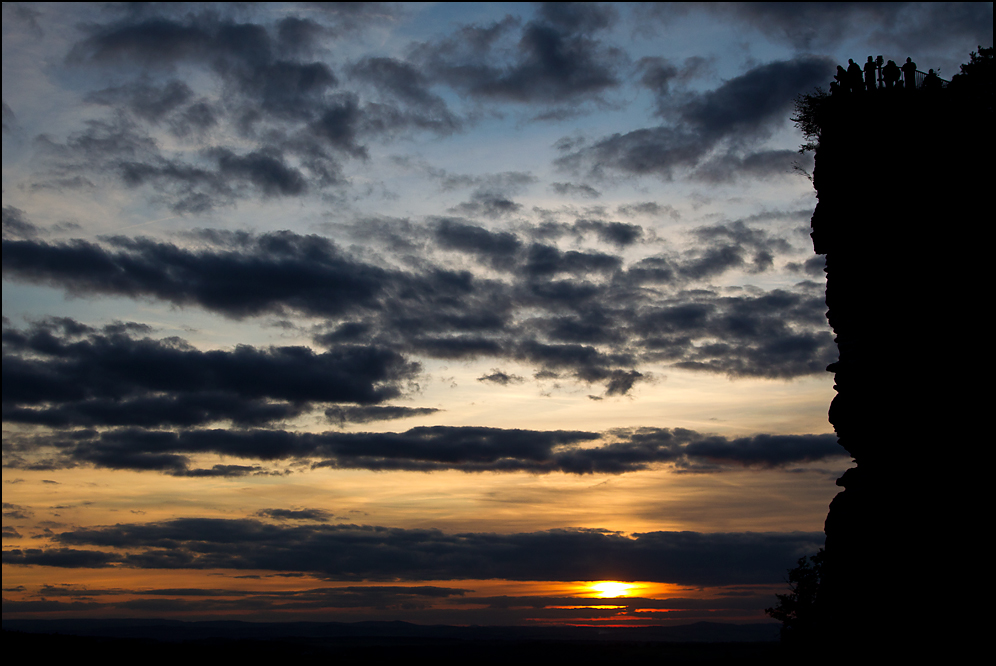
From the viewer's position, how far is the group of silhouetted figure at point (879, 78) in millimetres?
28750

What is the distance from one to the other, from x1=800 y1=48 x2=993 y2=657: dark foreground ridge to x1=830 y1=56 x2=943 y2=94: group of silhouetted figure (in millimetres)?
314

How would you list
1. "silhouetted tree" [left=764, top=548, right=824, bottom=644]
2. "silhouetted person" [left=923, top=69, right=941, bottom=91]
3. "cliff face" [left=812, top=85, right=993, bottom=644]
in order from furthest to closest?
"silhouetted tree" [left=764, top=548, right=824, bottom=644] → "silhouetted person" [left=923, top=69, right=941, bottom=91] → "cliff face" [left=812, top=85, right=993, bottom=644]

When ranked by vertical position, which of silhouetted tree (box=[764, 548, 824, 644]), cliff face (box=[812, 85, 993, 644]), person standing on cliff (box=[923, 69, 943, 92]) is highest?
person standing on cliff (box=[923, 69, 943, 92])

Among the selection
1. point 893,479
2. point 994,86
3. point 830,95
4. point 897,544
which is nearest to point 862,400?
point 893,479

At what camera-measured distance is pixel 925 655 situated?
24234 millimetres

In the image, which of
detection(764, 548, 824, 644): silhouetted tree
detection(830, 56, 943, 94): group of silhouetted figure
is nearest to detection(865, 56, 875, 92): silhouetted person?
detection(830, 56, 943, 94): group of silhouetted figure

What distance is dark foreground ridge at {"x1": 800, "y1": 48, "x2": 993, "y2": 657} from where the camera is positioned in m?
25.2

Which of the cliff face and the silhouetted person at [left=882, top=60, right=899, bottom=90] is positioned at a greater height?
the silhouetted person at [left=882, top=60, right=899, bottom=90]

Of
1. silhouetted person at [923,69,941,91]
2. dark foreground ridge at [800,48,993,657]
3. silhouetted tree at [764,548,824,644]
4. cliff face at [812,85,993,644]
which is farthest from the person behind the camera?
silhouetted tree at [764,548,824,644]

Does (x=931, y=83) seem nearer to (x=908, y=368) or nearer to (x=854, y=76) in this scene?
(x=854, y=76)

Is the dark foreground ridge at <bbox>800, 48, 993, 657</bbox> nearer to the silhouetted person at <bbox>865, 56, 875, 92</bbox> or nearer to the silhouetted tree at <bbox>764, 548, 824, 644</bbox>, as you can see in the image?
the silhouetted person at <bbox>865, 56, 875, 92</bbox>

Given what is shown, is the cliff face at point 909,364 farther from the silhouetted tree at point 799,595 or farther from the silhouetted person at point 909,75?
the silhouetted tree at point 799,595

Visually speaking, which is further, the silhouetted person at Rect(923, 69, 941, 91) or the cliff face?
the silhouetted person at Rect(923, 69, 941, 91)

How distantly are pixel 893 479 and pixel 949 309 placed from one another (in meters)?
6.31
